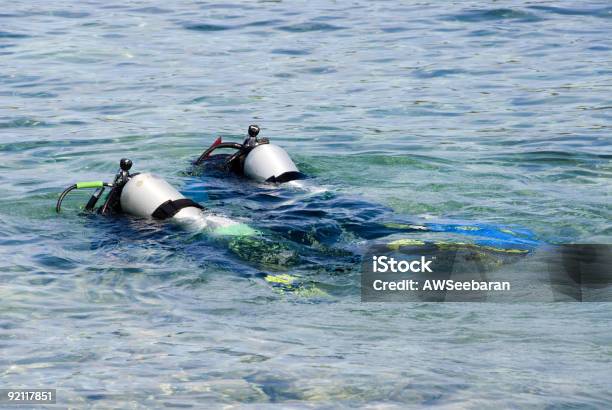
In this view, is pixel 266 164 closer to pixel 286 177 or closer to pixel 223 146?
pixel 286 177

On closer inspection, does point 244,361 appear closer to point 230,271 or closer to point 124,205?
point 230,271

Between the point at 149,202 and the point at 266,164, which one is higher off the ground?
the point at 266,164

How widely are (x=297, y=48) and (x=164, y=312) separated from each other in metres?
12.3

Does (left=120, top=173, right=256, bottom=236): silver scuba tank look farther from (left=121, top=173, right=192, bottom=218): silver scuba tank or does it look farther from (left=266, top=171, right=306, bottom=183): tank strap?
(left=266, top=171, right=306, bottom=183): tank strap

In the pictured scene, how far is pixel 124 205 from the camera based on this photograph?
334 inches

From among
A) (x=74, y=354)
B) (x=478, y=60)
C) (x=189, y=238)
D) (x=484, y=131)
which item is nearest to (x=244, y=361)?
(x=74, y=354)
